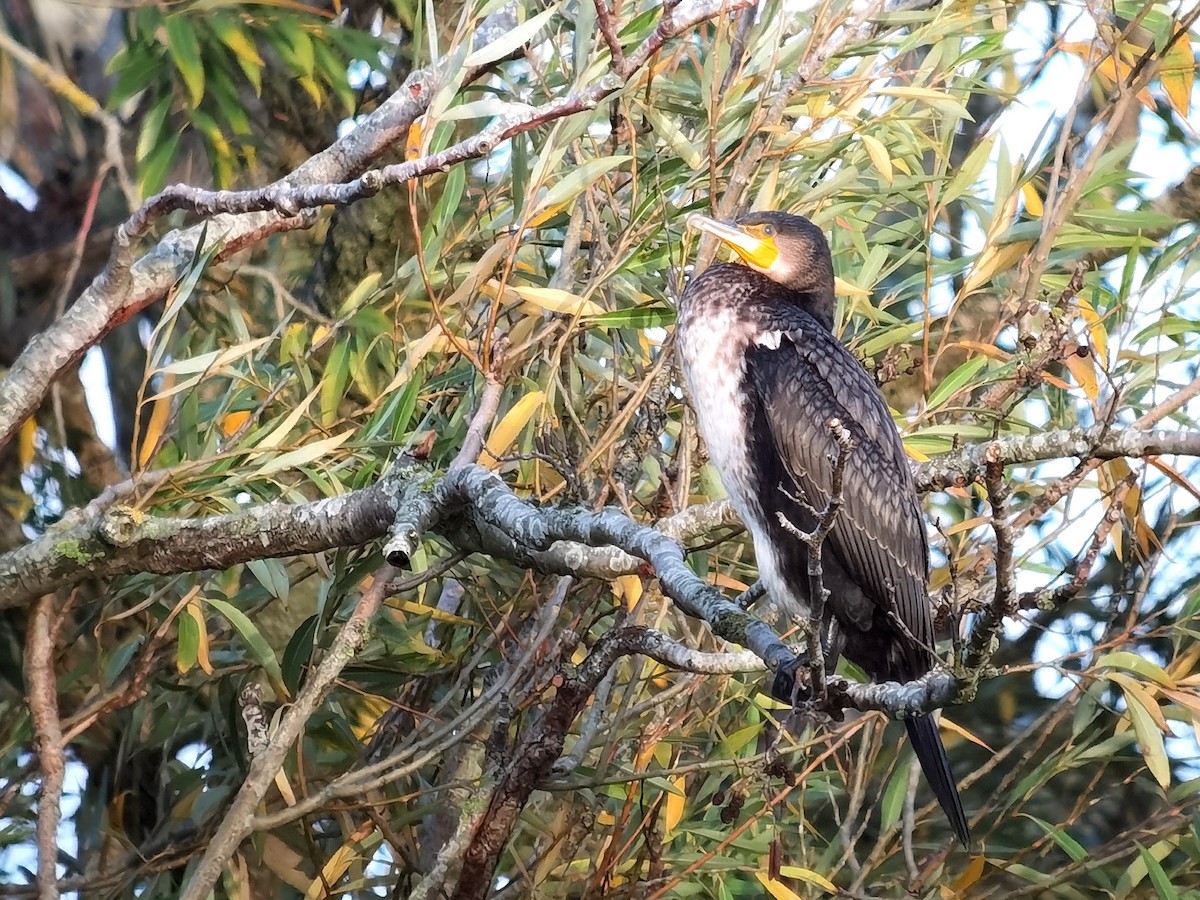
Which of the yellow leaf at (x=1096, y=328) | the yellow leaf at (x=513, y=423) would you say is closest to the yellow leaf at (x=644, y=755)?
the yellow leaf at (x=513, y=423)

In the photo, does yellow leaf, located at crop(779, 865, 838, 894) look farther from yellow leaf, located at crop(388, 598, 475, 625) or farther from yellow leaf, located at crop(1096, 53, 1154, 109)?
yellow leaf, located at crop(1096, 53, 1154, 109)

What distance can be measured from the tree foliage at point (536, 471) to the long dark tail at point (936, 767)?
0.14 metres

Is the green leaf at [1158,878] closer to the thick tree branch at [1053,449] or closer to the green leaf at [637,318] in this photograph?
the thick tree branch at [1053,449]

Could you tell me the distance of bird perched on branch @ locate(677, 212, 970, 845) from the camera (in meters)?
2.46

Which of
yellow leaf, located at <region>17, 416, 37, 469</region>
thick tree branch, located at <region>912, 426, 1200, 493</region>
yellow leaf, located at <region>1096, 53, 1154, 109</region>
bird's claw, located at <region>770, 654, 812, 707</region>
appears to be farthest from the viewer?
yellow leaf, located at <region>17, 416, 37, 469</region>

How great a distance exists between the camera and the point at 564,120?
7.14ft

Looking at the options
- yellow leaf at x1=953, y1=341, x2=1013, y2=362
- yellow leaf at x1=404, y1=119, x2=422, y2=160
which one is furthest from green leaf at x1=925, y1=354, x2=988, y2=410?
yellow leaf at x1=404, y1=119, x2=422, y2=160

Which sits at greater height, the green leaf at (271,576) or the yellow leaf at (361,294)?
the yellow leaf at (361,294)

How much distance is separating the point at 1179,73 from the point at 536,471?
1450 mm

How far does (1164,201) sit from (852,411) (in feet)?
4.98

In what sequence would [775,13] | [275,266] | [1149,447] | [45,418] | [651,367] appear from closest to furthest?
[1149,447] → [775,13] → [651,367] → [45,418] → [275,266]

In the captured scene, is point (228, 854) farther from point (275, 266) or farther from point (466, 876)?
point (275, 266)

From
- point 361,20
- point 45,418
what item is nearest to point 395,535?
point 45,418

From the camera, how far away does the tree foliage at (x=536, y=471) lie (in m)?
2.14
